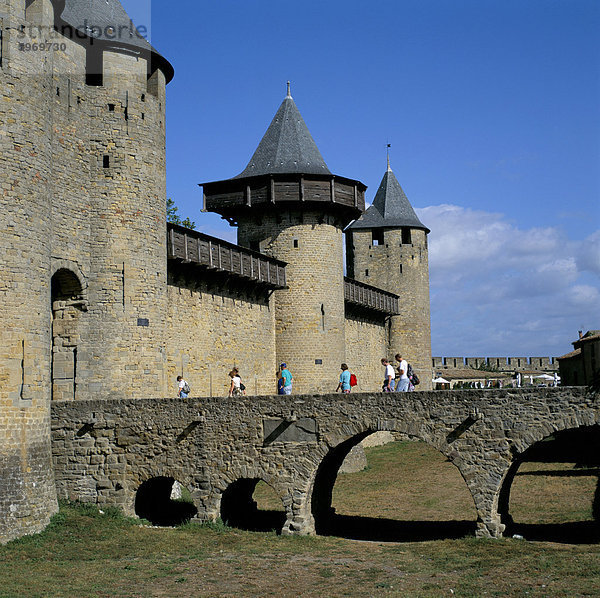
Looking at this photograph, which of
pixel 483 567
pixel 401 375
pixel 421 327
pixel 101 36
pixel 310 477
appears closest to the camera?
pixel 483 567

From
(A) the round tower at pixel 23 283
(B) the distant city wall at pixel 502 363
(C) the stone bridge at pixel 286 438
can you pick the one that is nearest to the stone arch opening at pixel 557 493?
(C) the stone bridge at pixel 286 438

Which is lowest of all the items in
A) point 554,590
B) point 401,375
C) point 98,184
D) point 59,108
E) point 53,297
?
point 554,590

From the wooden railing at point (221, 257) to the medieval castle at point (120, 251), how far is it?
60 millimetres

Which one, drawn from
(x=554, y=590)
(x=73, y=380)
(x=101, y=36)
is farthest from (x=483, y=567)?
(x=101, y=36)

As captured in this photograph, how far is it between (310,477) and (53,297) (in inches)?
284

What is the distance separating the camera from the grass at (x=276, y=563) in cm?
1291

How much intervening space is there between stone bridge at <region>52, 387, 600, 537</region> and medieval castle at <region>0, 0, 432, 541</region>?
4.09ft

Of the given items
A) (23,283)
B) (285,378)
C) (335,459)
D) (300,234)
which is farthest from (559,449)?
(23,283)

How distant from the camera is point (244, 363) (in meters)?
25.9

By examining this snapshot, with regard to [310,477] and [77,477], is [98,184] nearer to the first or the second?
[77,477]

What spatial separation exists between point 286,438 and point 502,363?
44.0 m

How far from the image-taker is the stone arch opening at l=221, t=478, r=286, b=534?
18125mm

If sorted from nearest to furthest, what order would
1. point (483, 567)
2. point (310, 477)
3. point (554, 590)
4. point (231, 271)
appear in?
point (554, 590) → point (483, 567) → point (310, 477) → point (231, 271)

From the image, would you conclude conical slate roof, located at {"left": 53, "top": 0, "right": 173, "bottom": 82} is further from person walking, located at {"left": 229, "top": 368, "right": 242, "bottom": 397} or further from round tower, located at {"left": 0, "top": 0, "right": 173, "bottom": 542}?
person walking, located at {"left": 229, "top": 368, "right": 242, "bottom": 397}
